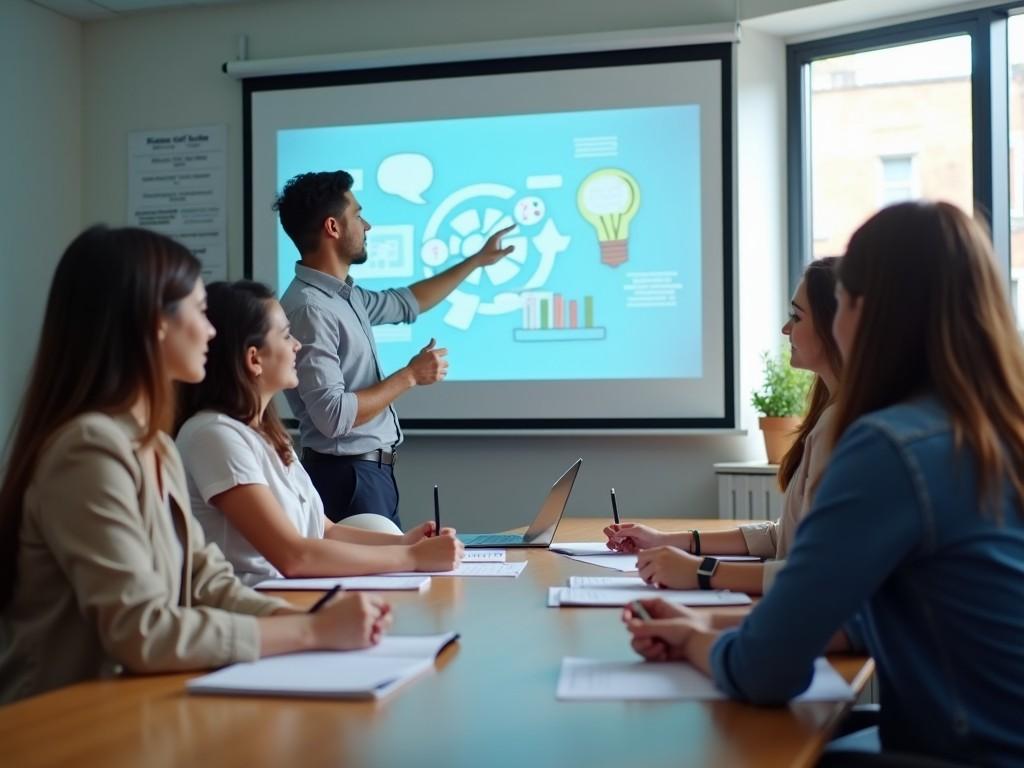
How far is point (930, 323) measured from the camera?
4.11 feet

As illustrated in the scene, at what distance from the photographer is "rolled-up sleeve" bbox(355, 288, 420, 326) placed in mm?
3572

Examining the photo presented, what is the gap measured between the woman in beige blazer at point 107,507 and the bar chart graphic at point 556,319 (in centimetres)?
296

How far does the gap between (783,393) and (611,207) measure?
972mm

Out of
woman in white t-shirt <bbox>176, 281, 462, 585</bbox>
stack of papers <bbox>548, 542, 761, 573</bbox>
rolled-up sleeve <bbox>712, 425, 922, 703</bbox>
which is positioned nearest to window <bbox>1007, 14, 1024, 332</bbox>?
stack of papers <bbox>548, 542, 761, 573</bbox>

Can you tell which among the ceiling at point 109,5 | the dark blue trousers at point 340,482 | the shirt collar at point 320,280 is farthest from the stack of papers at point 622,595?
the ceiling at point 109,5

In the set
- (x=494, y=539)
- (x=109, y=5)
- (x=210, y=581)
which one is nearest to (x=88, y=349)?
(x=210, y=581)

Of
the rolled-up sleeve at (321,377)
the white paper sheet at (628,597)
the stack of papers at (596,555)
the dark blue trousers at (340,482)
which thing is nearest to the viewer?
the white paper sheet at (628,597)

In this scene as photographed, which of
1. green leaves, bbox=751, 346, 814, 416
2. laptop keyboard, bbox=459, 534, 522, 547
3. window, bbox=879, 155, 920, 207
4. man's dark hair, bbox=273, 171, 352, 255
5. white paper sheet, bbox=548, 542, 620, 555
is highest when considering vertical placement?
window, bbox=879, 155, 920, 207

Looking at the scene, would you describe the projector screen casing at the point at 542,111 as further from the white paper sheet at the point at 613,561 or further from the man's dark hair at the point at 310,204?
the white paper sheet at the point at 613,561

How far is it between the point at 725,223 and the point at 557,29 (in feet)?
3.33

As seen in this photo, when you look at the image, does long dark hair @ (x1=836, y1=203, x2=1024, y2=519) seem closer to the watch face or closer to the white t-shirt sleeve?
the watch face

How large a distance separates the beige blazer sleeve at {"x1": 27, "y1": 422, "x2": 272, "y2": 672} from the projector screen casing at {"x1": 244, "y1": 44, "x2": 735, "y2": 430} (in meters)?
3.05

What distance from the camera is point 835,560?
1.17m

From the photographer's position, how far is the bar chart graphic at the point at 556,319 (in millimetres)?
4418
